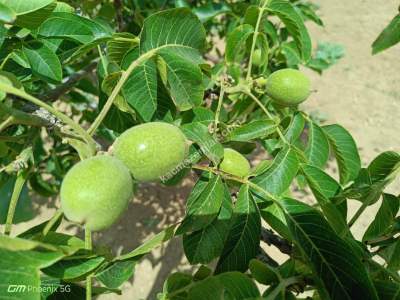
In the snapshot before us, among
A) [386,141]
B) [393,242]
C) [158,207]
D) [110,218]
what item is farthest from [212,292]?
[386,141]

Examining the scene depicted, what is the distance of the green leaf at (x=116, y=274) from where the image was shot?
102cm

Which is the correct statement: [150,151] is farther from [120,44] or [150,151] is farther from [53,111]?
[120,44]

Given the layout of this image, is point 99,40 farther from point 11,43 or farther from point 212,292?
point 212,292

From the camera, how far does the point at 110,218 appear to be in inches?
31.5

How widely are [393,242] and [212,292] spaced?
1.82 ft

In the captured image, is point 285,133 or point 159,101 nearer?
point 159,101

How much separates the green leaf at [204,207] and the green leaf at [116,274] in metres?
0.18

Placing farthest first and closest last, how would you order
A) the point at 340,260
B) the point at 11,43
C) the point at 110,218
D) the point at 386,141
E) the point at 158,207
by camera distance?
the point at 386,141, the point at 158,207, the point at 11,43, the point at 340,260, the point at 110,218

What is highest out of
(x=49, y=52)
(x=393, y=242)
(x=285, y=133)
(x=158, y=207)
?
(x=49, y=52)

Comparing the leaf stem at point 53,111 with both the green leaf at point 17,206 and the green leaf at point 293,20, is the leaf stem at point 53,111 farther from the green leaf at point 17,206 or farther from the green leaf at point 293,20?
the green leaf at point 293,20

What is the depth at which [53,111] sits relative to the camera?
77cm

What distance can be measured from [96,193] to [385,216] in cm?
80

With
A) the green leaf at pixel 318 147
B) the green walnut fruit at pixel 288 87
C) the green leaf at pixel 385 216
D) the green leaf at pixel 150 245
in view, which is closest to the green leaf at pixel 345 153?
the green leaf at pixel 318 147

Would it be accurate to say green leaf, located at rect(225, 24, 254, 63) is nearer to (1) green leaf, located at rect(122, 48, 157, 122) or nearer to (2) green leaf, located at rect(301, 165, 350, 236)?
(1) green leaf, located at rect(122, 48, 157, 122)
